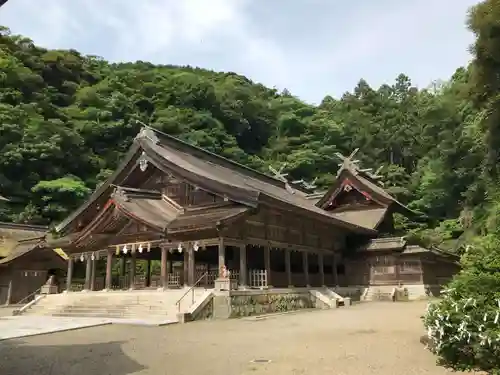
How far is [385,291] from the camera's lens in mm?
28625

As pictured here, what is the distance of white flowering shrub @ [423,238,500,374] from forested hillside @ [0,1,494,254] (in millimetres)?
12830

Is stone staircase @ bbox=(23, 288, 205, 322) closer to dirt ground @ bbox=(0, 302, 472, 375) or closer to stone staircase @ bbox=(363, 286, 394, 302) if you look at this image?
dirt ground @ bbox=(0, 302, 472, 375)

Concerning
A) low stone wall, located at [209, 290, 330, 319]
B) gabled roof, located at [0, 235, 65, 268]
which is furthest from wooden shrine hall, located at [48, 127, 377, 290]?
gabled roof, located at [0, 235, 65, 268]

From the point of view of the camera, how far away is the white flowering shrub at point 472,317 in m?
6.97

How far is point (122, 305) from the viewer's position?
19156 millimetres

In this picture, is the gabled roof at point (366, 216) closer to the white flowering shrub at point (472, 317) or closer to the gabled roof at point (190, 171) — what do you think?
the gabled roof at point (190, 171)

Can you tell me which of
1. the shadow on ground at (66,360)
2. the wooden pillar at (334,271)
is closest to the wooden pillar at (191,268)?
the shadow on ground at (66,360)

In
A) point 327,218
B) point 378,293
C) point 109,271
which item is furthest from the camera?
point 378,293

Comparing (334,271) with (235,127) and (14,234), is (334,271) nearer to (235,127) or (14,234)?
(14,234)

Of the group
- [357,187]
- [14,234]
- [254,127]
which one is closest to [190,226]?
[357,187]

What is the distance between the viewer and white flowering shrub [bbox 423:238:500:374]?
22.9ft

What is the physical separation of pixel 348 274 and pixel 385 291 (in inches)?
119

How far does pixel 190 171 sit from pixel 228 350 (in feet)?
42.0

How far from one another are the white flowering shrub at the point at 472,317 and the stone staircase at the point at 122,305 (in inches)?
419
